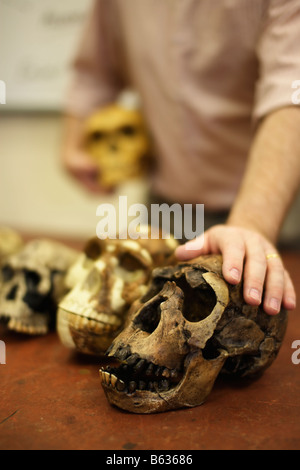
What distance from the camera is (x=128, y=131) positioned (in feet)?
5.83

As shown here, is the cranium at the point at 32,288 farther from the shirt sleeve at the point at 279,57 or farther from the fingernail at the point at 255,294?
the shirt sleeve at the point at 279,57

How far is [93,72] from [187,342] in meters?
1.43

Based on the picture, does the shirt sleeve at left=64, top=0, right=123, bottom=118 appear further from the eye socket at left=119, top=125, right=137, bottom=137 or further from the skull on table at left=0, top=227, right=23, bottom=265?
the skull on table at left=0, top=227, right=23, bottom=265

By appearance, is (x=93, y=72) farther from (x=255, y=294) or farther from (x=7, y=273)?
(x=255, y=294)

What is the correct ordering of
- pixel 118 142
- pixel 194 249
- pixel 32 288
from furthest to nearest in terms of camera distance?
pixel 118 142
pixel 32 288
pixel 194 249

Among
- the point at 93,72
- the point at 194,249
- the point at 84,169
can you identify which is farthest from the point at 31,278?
the point at 93,72

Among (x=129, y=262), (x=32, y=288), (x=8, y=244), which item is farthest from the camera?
(x=8, y=244)

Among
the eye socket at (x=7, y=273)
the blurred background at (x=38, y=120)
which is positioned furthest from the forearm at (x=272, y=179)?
the blurred background at (x=38, y=120)

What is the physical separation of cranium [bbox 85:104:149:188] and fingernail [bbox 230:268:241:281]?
41.4 inches

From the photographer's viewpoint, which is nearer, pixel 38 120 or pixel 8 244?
pixel 8 244

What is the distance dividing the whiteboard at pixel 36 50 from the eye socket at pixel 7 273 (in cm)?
190

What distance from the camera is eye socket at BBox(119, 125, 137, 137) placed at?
1.77 meters

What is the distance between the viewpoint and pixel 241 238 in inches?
33.1

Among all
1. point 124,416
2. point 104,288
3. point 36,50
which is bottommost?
point 124,416
